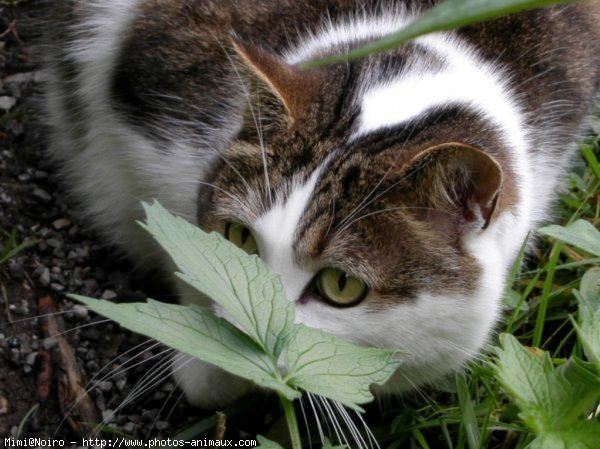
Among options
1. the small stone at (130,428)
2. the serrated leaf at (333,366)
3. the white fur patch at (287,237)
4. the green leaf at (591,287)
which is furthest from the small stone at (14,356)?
the green leaf at (591,287)

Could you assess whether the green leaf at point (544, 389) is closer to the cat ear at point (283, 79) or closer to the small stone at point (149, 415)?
the cat ear at point (283, 79)

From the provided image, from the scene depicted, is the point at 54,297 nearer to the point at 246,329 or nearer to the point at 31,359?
the point at 31,359

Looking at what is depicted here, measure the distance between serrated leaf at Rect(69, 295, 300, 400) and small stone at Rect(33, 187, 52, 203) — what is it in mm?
1155

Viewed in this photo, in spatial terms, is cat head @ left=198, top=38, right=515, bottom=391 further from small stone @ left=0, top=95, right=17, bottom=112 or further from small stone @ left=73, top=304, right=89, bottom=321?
small stone @ left=0, top=95, right=17, bottom=112

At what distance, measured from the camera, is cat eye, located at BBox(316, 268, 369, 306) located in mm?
1449

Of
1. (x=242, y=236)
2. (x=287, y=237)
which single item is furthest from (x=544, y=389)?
(x=242, y=236)

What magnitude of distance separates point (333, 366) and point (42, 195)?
1.29 m

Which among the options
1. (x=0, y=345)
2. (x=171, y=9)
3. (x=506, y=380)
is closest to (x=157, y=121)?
(x=171, y=9)

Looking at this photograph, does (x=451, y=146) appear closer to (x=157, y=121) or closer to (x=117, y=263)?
(x=157, y=121)

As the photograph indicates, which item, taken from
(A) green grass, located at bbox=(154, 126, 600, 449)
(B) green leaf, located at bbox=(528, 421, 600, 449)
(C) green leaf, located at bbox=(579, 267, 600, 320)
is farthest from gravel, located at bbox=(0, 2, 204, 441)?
(C) green leaf, located at bbox=(579, 267, 600, 320)

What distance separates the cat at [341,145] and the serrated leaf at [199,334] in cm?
32

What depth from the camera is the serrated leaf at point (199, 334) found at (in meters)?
1.01

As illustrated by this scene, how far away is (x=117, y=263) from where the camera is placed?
6.98ft

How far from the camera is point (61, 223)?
2.13 m
